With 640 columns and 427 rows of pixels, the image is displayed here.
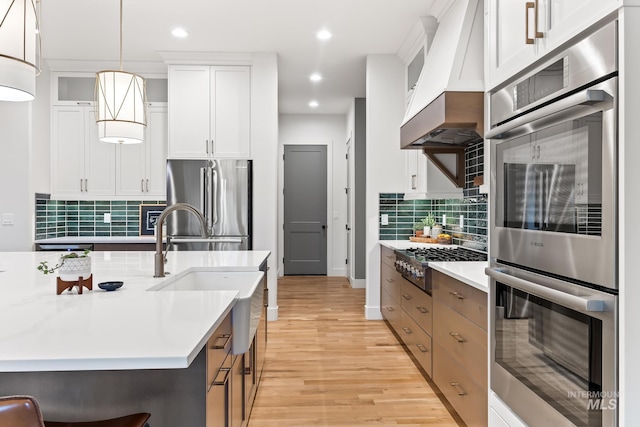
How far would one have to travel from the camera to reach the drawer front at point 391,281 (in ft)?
12.2

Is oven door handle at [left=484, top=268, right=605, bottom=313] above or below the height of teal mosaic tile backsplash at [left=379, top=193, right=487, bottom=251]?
below

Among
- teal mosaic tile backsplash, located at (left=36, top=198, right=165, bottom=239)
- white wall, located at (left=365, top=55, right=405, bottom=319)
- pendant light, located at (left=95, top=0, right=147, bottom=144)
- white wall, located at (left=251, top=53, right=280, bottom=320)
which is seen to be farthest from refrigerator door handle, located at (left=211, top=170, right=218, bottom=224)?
pendant light, located at (left=95, top=0, right=147, bottom=144)

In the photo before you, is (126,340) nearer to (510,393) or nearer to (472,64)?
(510,393)

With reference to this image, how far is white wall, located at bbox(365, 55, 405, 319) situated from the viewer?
15.1ft

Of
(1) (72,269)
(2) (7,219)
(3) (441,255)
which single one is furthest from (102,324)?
(2) (7,219)

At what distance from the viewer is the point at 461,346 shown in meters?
2.24

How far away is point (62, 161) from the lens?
4891 millimetres

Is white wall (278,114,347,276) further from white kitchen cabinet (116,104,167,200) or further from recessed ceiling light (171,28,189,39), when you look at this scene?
recessed ceiling light (171,28,189,39)

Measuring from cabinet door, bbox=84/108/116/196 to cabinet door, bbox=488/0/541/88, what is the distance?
441 centimetres

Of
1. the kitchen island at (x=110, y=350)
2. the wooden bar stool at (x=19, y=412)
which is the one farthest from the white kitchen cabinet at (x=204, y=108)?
the wooden bar stool at (x=19, y=412)

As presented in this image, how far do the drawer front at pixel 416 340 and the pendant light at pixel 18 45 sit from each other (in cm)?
259

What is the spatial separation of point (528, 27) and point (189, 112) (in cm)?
389

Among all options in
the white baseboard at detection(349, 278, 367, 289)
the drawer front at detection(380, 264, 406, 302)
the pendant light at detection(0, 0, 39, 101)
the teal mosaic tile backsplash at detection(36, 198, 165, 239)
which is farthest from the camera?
the white baseboard at detection(349, 278, 367, 289)

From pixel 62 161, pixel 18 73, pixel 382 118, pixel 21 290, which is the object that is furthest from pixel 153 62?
pixel 21 290
